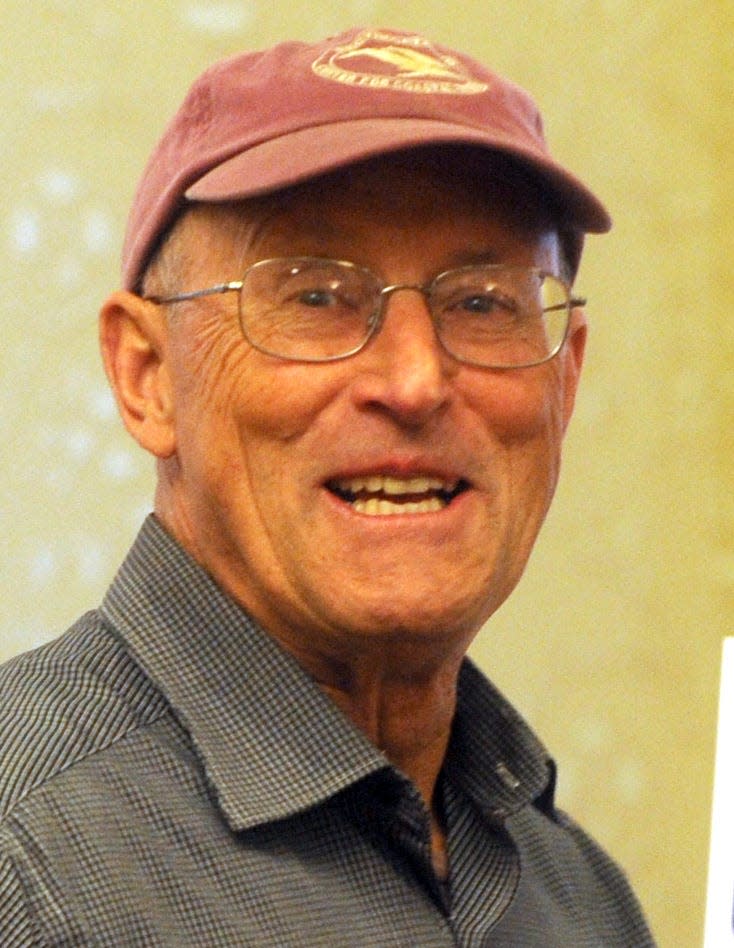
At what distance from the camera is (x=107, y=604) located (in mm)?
1235

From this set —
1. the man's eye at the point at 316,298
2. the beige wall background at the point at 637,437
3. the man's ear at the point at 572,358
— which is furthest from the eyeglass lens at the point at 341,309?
the beige wall background at the point at 637,437

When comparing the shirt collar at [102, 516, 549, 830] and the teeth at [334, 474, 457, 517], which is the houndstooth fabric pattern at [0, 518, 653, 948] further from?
the teeth at [334, 474, 457, 517]

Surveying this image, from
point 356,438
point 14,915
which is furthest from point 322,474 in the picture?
point 14,915

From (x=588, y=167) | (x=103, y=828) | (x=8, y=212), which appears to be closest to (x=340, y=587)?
(x=103, y=828)

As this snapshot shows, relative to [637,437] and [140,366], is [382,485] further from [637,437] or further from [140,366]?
[637,437]

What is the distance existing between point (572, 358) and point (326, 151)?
0.35 metres

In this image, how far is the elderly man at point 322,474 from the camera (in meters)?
1.14

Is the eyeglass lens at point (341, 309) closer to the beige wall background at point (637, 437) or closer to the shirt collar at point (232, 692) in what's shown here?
the shirt collar at point (232, 692)

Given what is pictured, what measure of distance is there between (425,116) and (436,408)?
0.65 ft

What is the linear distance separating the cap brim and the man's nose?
0.10 metres

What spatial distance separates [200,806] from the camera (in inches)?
43.9

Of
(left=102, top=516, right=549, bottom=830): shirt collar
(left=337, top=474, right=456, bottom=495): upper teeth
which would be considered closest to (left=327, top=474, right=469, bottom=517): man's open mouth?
(left=337, top=474, right=456, bottom=495): upper teeth

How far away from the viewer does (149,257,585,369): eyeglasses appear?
1220 millimetres

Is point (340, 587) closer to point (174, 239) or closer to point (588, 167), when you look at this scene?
point (174, 239)
